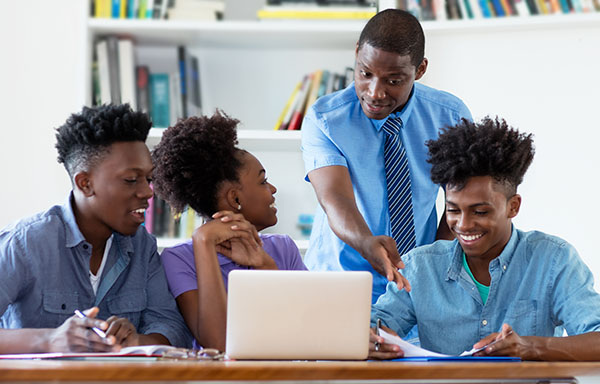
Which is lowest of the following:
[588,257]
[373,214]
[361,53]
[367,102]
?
[588,257]

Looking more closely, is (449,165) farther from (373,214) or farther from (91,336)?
(91,336)

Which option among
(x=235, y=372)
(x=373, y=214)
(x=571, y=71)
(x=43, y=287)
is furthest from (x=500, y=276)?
(x=571, y=71)

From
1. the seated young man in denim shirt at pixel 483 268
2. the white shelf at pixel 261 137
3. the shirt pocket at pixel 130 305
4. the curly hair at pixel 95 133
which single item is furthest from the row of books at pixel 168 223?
the seated young man in denim shirt at pixel 483 268

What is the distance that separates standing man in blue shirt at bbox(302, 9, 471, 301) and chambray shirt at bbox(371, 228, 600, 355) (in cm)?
25

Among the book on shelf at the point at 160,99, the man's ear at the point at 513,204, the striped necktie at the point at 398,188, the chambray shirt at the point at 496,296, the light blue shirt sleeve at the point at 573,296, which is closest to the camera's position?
the light blue shirt sleeve at the point at 573,296

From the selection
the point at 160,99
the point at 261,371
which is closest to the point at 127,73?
the point at 160,99

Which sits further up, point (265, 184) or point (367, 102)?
point (367, 102)

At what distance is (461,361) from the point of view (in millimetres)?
1255

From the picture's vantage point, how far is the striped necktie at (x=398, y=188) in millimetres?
2135

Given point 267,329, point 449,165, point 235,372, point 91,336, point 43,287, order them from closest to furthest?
point 235,372 → point 267,329 → point 91,336 → point 43,287 → point 449,165

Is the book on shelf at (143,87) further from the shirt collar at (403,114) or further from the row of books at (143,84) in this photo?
the shirt collar at (403,114)

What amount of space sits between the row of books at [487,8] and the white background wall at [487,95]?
67 mm

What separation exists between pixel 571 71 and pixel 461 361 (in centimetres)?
195

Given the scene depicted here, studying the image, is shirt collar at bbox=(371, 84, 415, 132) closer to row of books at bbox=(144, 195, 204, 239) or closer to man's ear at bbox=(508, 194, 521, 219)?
man's ear at bbox=(508, 194, 521, 219)
